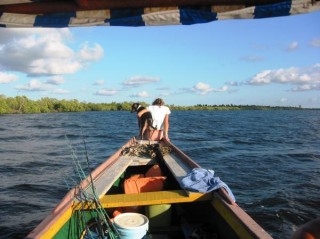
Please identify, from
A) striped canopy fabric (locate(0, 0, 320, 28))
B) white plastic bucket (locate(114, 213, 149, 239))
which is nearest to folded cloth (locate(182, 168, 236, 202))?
white plastic bucket (locate(114, 213, 149, 239))

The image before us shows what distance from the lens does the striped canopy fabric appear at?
2955 mm

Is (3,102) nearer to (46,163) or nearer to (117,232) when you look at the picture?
(46,163)

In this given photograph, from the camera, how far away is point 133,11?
10.1 ft

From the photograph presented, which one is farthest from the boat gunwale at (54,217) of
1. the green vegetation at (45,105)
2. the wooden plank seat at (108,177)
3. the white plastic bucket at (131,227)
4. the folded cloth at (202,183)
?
the green vegetation at (45,105)

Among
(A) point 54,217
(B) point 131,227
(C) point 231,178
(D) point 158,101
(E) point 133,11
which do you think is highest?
(E) point 133,11

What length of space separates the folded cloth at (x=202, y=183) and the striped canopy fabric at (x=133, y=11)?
2.45m

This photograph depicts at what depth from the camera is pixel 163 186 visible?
596 cm

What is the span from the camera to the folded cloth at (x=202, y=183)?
465cm

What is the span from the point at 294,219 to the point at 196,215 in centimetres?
473

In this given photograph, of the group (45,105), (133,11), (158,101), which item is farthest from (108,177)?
(45,105)

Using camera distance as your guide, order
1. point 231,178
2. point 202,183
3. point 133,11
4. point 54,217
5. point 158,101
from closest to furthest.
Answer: point 133,11 < point 54,217 < point 202,183 < point 158,101 < point 231,178

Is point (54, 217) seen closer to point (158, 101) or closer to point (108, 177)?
point (108, 177)

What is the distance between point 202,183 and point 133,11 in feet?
8.92

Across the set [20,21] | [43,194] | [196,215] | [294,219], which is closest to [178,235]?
[196,215]
